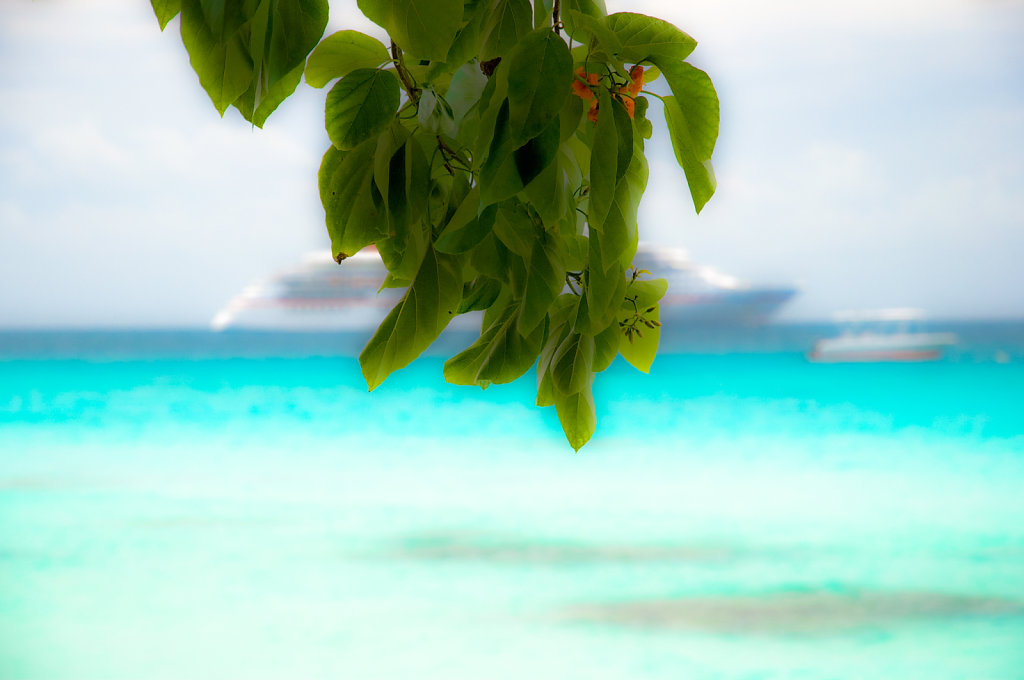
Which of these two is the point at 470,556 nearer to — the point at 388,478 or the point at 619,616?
the point at 619,616

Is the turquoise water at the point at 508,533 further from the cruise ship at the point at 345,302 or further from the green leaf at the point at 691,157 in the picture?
the cruise ship at the point at 345,302

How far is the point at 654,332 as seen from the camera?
339mm

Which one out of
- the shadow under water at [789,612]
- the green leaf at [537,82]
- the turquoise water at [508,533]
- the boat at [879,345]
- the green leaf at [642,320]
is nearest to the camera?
the green leaf at [537,82]

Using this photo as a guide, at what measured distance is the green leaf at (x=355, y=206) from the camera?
29 cm

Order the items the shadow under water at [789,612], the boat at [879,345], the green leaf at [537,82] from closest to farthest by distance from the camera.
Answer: the green leaf at [537,82] → the shadow under water at [789,612] → the boat at [879,345]

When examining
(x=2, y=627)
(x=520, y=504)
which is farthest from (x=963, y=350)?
(x=2, y=627)

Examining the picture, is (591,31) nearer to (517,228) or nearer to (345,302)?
(517,228)

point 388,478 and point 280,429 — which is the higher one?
point 280,429

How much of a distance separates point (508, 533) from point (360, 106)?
5969mm

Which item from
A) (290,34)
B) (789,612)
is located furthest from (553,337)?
(789,612)

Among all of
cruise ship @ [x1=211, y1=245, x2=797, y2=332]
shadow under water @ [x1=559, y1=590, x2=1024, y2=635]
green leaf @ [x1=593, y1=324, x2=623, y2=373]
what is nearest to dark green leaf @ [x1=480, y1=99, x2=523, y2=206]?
green leaf @ [x1=593, y1=324, x2=623, y2=373]

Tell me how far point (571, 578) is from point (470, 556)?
67cm

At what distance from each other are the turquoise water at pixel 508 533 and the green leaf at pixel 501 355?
10.00 feet

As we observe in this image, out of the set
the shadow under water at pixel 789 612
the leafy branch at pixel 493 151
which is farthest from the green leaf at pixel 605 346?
the shadow under water at pixel 789 612
